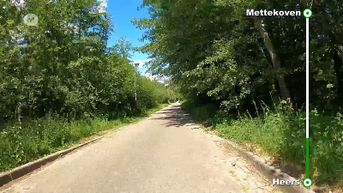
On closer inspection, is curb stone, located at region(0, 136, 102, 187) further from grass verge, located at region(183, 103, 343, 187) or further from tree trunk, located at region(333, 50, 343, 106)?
tree trunk, located at region(333, 50, 343, 106)

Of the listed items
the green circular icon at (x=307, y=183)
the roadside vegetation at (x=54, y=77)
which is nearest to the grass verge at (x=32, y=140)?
the roadside vegetation at (x=54, y=77)

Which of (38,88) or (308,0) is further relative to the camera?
(38,88)

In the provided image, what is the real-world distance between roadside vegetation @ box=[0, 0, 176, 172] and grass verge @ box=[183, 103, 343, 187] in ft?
20.1

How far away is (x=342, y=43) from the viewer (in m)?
15.8

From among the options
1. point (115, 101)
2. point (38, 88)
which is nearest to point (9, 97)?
point (38, 88)

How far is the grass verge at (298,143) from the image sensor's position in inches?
275

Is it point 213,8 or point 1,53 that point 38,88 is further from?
point 213,8

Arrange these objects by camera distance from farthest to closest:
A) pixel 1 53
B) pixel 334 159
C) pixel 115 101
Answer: pixel 115 101, pixel 1 53, pixel 334 159

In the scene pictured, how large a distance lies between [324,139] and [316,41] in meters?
8.76

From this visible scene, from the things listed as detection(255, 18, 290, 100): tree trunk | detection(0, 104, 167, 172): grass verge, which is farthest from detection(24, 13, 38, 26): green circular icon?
detection(255, 18, 290, 100): tree trunk

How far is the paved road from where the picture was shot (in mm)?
8211

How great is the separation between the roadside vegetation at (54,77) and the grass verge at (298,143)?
6122mm

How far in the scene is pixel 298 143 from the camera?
28.0ft

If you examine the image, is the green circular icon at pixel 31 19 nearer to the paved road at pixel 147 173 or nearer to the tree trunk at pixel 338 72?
the paved road at pixel 147 173
